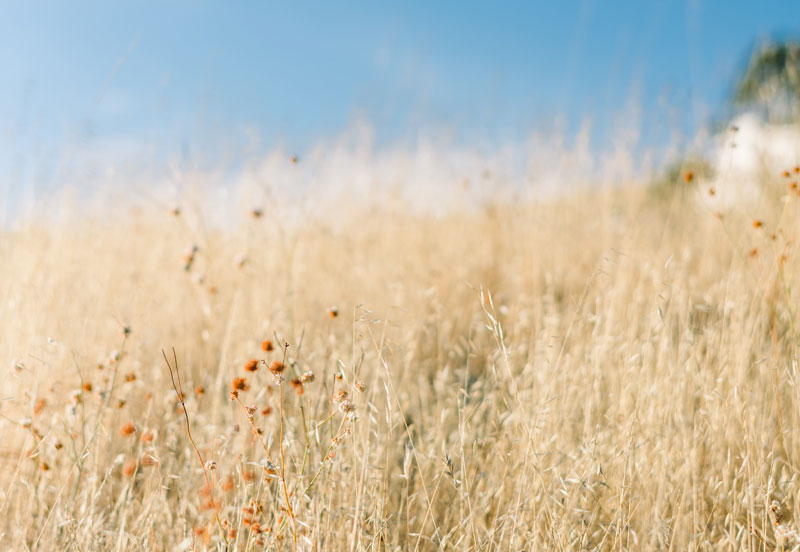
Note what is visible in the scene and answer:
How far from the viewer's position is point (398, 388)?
81.4 inches

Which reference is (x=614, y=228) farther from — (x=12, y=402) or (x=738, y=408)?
(x=12, y=402)

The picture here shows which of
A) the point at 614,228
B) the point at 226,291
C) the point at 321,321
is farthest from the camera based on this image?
the point at 614,228

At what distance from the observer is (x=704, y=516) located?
4.73 feet

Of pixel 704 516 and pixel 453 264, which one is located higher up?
pixel 453 264

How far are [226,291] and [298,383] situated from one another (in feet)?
5.21

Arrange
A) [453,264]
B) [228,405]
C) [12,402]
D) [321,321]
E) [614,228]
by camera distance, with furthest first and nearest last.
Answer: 1. [614,228]
2. [453,264]
3. [321,321]
4. [228,405]
5. [12,402]

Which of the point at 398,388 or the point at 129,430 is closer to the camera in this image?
the point at 129,430

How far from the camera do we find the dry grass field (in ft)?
4.36

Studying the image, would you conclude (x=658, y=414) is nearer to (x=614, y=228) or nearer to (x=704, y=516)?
(x=704, y=516)

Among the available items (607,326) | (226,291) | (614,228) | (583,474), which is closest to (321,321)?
(226,291)

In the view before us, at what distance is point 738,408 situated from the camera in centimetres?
152

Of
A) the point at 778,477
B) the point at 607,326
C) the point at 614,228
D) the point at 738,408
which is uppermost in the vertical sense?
the point at 614,228

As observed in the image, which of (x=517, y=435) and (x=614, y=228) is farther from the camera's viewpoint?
(x=614, y=228)

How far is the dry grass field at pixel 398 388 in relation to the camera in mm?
1329
